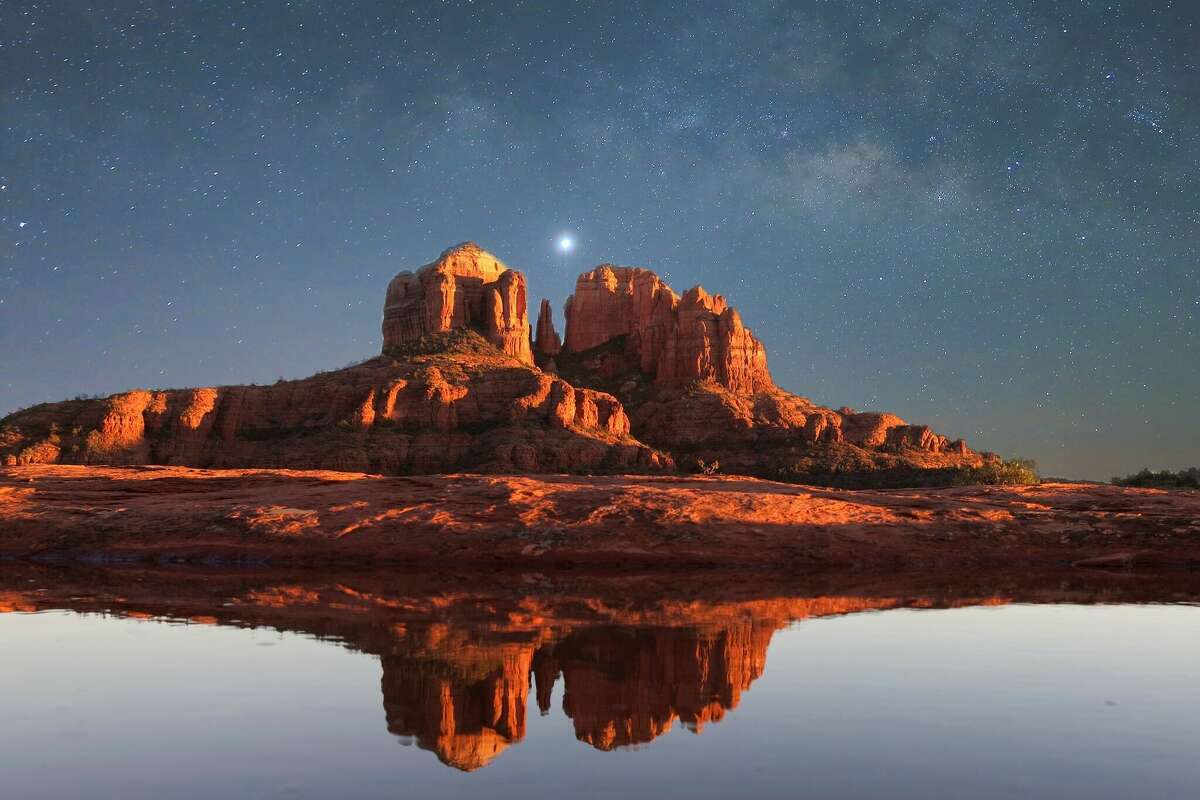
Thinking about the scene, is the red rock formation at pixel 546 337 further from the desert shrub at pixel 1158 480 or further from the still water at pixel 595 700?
the still water at pixel 595 700

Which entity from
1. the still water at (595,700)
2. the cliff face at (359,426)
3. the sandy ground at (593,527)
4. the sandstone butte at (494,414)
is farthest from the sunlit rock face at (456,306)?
the still water at (595,700)

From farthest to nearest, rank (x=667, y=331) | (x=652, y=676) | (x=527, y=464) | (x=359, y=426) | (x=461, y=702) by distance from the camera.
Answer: (x=667, y=331), (x=359, y=426), (x=527, y=464), (x=652, y=676), (x=461, y=702)

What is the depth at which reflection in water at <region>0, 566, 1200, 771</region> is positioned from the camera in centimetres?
608

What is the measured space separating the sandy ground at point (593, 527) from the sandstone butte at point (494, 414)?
6794cm

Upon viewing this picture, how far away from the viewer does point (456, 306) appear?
14025 centimetres

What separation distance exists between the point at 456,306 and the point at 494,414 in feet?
137

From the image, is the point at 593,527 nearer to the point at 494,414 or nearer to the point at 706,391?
the point at 494,414

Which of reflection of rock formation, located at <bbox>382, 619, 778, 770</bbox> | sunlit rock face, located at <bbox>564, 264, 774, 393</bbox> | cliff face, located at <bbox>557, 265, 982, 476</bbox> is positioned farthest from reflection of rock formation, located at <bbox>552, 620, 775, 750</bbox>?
sunlit rock face, located at <bbox>564, 264, 774, 393</bbox>

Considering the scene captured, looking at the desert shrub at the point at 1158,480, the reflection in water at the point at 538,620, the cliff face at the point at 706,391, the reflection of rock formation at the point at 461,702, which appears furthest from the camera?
the cliff face at the point at 706,391

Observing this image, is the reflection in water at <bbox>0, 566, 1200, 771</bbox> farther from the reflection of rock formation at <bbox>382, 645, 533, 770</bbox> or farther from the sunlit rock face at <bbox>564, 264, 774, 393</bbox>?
the sunlit rock face at <bbox>564, 264, 774, 393</bbox>

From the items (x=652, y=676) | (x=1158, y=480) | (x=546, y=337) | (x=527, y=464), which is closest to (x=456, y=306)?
(x=546, y=337)

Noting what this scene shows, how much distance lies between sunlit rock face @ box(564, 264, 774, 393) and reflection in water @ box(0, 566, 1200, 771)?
121 m

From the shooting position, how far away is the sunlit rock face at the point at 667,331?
13838 centimetres

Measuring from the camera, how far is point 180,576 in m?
15.4
